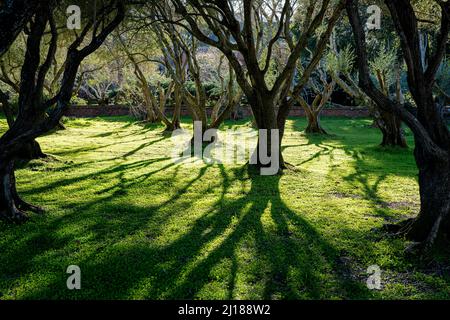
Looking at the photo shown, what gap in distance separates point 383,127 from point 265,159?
29.3ft

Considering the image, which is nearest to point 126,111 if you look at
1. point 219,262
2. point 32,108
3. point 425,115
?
point 32,108

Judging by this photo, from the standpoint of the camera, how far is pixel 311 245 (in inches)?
262

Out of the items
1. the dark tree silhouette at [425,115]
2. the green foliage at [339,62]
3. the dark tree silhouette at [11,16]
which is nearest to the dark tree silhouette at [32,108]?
the dark tree silhouette at [11,16]

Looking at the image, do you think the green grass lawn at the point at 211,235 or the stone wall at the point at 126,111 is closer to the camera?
the green grass lawn at the point at 211,235

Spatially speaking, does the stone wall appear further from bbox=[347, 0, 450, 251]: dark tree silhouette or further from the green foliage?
bbox=[347, 0, 450, 251]: dark tree silhouette

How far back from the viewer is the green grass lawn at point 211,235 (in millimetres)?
5141

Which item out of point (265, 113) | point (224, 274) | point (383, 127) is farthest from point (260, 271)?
point (383, 127)

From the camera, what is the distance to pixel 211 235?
279 inches

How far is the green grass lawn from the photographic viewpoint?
514 cm

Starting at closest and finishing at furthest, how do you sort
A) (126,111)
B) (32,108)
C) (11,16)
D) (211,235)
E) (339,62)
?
(11,16)
(211,235)
(32,108)
(339,62)
(126,111)

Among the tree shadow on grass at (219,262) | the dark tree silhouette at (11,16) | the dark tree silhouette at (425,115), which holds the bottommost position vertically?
the tree shadow on grass at (219,262)

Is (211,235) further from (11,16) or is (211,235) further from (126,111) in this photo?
(126,111)

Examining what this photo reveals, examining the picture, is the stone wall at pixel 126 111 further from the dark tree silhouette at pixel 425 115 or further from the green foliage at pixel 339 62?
the dark tree silhouette at pixel 425 115
